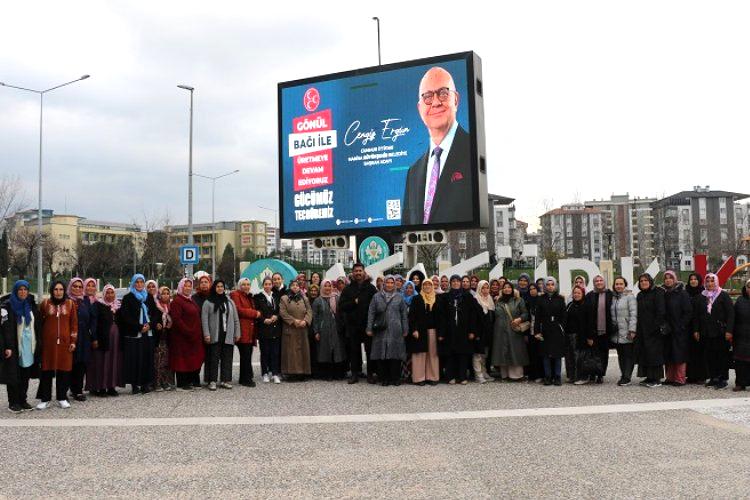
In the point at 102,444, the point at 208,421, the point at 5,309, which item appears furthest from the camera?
the point at 5,309

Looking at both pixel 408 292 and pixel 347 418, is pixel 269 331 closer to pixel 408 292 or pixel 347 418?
pixel 408 292

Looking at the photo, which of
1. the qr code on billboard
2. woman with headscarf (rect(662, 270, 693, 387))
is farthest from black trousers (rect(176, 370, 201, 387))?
the qr code on billboard

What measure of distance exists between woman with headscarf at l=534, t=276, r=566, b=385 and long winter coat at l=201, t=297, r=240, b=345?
16.0ft

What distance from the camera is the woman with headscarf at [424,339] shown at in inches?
429

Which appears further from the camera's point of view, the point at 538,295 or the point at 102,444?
the point at 538,295

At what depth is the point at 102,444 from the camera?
664 centimetres

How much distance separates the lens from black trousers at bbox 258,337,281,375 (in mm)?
11266

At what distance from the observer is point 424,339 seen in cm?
1090

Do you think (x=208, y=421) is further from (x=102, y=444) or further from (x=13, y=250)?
(x=13, y=250)

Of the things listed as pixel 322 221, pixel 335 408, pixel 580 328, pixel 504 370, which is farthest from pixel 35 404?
pixel 322 221

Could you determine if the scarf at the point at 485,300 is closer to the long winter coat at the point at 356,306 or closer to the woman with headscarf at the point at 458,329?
the woman with headscarf at the point at 458,329

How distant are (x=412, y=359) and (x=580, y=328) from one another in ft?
9.03

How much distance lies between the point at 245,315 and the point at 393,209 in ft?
28.1

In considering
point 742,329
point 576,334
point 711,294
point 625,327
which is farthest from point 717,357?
point 576,334
